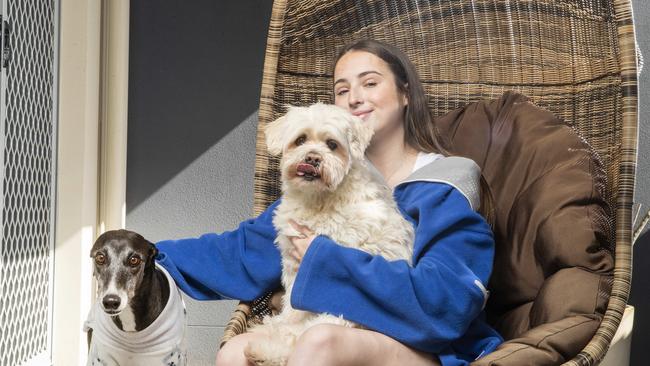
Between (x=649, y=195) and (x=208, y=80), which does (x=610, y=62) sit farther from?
(x=208, y=80)

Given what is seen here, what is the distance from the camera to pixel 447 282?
1.93m

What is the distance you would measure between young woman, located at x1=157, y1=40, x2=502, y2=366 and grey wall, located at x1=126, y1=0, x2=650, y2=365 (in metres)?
1.70

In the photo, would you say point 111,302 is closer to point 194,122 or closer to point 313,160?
point 313,160

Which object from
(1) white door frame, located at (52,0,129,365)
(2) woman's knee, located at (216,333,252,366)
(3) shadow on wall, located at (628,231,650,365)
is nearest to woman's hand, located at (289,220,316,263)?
(2) woman's knee, located at (216,333,252,366)

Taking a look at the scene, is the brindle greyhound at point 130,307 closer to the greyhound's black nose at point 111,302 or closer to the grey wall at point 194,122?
the greyhound's black nose at point 111,302

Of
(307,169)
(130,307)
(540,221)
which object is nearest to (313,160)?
(307,169)

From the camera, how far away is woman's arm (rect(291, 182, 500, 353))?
192 cm

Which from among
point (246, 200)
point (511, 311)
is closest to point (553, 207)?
point (511, 311)

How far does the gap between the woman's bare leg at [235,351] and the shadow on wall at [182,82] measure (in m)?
2.08

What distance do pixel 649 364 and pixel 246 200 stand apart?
6.06 feet

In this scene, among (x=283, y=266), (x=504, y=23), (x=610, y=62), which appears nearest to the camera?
(x=283, y=266)

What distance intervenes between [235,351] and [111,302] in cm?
30

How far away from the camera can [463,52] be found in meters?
2.73

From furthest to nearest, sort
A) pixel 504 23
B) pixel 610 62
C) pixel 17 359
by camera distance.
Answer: pixel 17 359 → pixel 504 23 → pixel 610 62
